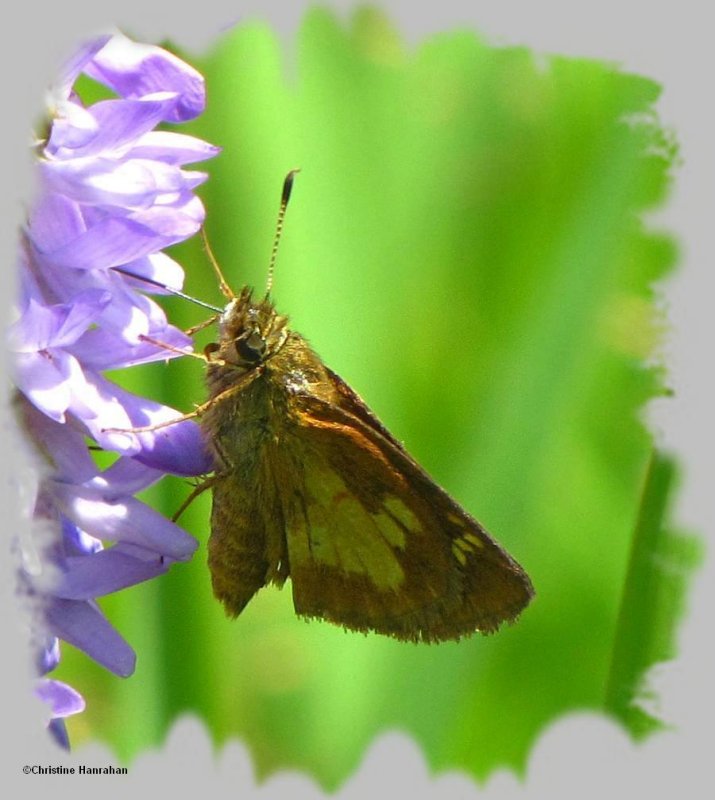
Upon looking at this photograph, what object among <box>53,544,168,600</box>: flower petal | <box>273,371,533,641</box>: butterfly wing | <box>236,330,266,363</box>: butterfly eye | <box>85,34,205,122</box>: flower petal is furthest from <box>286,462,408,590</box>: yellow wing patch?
<box>85,34,205,122</box>: flower petal

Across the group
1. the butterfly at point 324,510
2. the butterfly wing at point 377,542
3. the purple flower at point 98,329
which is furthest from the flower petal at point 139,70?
the butterfly wing at point 377,542

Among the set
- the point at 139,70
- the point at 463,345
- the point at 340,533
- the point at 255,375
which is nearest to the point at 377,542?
the point at 340,533

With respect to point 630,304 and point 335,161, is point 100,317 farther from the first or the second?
point 630,304

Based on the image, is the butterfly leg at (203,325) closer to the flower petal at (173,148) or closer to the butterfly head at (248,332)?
the butterfly head at (248,332)

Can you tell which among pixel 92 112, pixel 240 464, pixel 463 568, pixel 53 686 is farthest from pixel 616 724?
pixel 92 112

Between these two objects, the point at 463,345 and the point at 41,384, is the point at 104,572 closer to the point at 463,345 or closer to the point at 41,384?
the point at 41,384

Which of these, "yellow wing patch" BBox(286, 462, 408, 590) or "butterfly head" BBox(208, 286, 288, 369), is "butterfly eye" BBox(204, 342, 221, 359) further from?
"yellow wing patch" BBox(286, 462, 408, 590)
